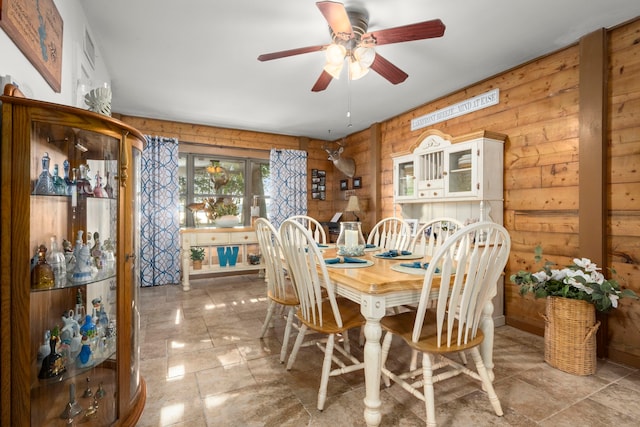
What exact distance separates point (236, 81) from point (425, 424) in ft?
10.5

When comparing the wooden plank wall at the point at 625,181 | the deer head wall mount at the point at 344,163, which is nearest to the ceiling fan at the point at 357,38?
the wooden plank wall at the point at 625,181

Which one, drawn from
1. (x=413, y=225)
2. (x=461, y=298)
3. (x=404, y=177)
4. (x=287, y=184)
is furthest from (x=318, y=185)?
(x=461, y=298)

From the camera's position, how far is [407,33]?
176 cm

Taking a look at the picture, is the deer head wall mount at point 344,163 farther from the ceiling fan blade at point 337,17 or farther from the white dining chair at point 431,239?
the ceiling fan blade at point 337,17

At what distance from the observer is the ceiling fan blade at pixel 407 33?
5.43ft

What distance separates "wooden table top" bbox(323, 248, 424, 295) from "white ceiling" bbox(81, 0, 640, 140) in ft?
5.47

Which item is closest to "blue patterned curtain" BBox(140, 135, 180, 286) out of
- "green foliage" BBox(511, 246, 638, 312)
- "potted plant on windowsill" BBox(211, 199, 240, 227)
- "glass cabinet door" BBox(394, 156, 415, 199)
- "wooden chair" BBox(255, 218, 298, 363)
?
"potted plant on windowsill" BBox(211, 199, 240, 227)

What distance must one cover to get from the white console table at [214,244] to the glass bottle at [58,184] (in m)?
2.97

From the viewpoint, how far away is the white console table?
4117mm

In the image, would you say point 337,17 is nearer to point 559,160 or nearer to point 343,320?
point 343,320

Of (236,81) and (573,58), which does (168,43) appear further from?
(573,58)

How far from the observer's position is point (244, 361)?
213cm

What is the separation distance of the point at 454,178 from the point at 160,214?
148 inches

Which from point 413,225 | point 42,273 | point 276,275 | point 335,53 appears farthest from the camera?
point 413,225
